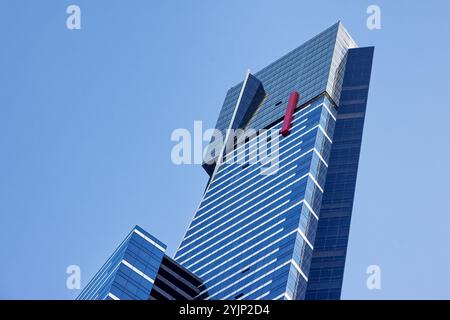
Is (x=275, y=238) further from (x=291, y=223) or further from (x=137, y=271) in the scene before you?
(x=137, y=271)

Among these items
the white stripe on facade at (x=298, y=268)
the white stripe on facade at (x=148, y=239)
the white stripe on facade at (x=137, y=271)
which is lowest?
the white stripe on facade at (x=137, y=271)

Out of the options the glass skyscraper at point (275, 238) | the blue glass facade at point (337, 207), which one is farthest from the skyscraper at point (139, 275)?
the blue glass facade at point (337, 207)

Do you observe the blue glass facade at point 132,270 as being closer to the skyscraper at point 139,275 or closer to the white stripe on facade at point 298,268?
the skyscraper at point 139,275

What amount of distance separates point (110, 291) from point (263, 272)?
34926mm

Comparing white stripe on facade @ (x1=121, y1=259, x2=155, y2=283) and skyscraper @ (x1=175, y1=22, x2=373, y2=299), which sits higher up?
skyscraper @ (x1=175, y1=22, x2=373, y2=299)

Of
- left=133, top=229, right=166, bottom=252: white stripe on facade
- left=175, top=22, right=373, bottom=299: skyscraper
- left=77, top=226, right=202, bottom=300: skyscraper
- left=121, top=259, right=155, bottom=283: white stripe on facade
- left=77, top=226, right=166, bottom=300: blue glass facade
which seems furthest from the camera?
left=175, top=22, right=373, bottom=299: skyscraper

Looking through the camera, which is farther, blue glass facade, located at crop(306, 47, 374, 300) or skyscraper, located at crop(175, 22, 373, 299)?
blue glass facade, located at crop(306, 47, 374, 300)

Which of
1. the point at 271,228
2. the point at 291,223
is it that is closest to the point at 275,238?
the point at 291,223

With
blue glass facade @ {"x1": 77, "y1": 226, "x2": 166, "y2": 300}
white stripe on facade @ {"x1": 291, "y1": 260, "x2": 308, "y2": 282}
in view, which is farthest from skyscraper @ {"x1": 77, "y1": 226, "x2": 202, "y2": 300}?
white stripe on facade @ {"x1": 291, "y1": 260, "x2": 308, "y2": 282}

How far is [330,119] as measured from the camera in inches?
7692

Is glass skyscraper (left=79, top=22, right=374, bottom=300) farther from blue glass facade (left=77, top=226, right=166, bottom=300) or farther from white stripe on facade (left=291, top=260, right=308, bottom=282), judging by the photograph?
white stripe on facade (left=291, top=260, right=308, bottom=282)

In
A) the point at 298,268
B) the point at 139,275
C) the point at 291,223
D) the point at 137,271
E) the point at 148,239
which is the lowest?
the point at 139,275
